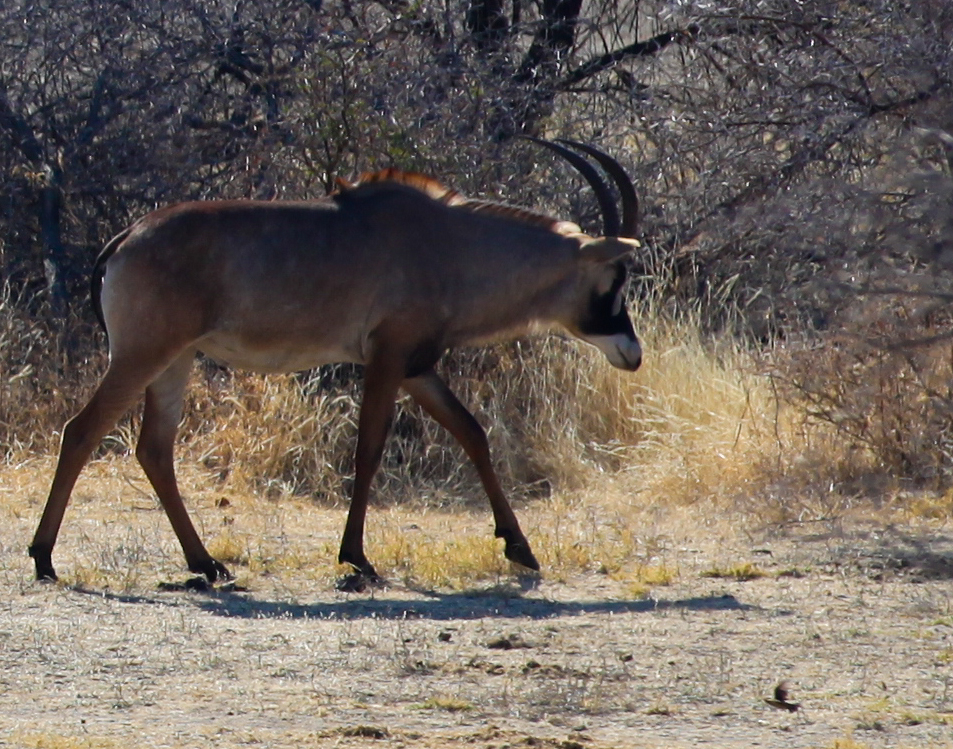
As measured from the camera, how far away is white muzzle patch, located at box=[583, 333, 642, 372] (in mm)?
8555

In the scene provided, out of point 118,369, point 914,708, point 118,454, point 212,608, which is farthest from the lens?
point 118,454

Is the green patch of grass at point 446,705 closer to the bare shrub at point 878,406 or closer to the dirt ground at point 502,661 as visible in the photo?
the dirt ground at point 502,661

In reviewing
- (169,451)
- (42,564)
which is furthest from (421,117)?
(42,564)

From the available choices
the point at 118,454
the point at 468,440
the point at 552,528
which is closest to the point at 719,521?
the point at 552,528

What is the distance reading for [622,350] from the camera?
8555mm

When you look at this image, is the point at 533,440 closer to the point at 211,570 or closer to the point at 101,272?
the point at 211,570

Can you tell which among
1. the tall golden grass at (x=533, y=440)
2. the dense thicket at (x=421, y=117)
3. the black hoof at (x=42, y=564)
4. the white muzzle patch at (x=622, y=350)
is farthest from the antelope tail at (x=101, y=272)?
the dense thicket at (x=421, y=117)

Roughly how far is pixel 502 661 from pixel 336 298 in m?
2.42

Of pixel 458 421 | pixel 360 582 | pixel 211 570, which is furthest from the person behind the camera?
pixel 458 421

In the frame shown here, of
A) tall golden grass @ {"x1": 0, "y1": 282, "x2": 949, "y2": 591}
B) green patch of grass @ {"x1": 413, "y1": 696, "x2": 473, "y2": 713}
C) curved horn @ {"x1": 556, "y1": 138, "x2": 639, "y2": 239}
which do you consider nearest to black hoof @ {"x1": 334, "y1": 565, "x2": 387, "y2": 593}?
tall golden grass @ {"x1": 0, "y1": 282, "x2": 949, "y2": 591}

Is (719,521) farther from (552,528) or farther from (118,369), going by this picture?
(118,369)

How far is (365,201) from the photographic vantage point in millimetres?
8234

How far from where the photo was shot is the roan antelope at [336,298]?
7773 mm

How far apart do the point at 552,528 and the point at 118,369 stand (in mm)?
2787
